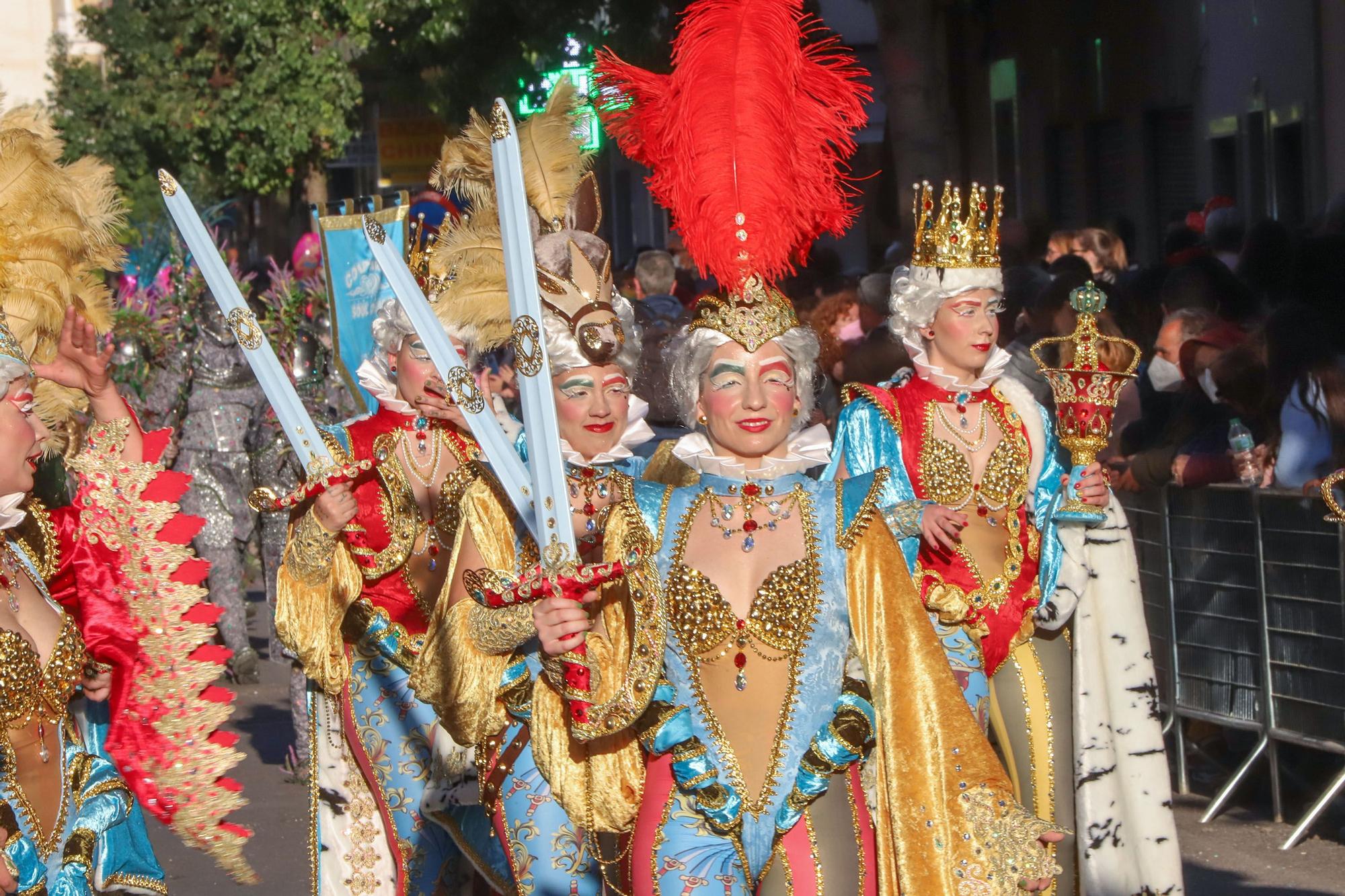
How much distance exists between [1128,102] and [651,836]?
45.1 ft

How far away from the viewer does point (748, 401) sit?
13.5ft

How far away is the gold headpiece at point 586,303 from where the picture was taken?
4.83 metres

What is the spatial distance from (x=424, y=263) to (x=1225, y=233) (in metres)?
6.28

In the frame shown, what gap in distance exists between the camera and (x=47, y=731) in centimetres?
396

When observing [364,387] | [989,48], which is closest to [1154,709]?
[364,387]

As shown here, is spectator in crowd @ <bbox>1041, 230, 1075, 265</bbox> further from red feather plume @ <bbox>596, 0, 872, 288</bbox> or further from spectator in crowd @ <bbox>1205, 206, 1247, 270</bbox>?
red feather plume @ <bbox>596, 0, 872, 288</bbox>

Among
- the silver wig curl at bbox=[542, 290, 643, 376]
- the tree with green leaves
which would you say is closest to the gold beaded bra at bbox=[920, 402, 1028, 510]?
the silver wig curl at bbox=[542, 290, 643, 376]

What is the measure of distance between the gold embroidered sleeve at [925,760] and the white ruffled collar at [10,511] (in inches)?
66.4

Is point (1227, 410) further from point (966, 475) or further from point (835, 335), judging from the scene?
point (835, 335)

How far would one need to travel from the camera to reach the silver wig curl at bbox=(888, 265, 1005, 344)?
5.88 meters

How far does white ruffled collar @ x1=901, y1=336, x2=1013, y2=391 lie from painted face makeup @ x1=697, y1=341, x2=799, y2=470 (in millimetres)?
1803

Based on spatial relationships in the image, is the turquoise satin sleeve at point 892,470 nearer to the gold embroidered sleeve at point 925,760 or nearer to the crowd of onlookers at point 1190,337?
the crowd of onlookers at point 1190,337

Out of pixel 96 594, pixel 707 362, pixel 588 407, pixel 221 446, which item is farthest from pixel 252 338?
pixel 221 446

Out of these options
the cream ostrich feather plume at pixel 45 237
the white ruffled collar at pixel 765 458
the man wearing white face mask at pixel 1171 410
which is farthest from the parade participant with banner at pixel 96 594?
the man wearing white face mask at pixel 1171 410
